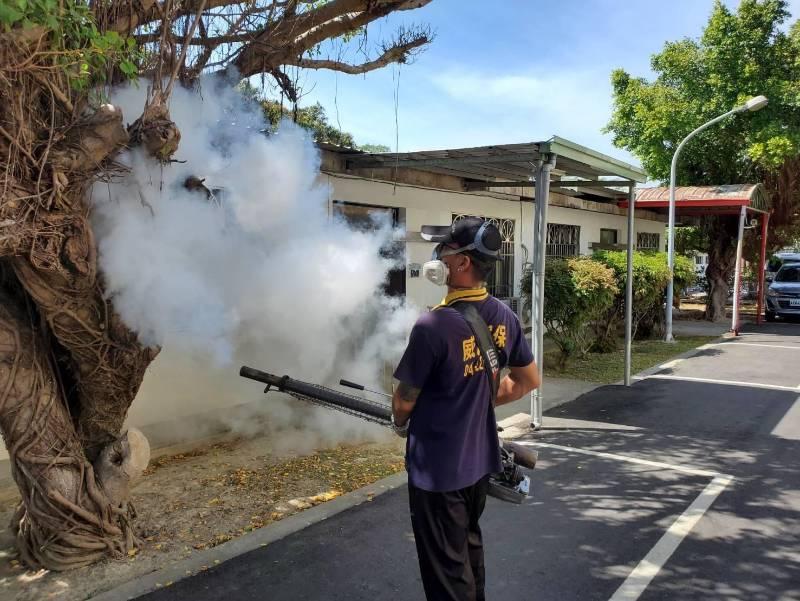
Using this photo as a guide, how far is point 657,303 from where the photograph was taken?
13.2 metres

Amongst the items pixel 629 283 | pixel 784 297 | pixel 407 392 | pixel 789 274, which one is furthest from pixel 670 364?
pixel 789 274

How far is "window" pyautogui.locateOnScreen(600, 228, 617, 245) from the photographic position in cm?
1500

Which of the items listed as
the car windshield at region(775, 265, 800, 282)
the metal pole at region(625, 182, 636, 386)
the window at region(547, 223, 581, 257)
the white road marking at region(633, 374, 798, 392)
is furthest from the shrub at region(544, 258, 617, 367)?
the car windshield at region(775, 265, 800, 282)

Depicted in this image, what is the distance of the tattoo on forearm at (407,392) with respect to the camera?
7.88ft

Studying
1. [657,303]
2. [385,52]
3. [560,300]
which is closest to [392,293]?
[560,300]

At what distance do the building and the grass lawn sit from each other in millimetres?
1788

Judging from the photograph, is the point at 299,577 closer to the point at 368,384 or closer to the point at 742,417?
the point at 368,384

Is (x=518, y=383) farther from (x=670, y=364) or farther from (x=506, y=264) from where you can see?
(x=506, y=264)

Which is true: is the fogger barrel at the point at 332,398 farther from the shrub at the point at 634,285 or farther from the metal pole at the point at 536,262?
the shrub at the point at 634,285

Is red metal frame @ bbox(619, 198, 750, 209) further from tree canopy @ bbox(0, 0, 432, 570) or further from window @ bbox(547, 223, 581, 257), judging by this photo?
tree canopy @ bbox(0, 0, 432, 570)

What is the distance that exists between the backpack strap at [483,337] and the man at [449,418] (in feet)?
0.07

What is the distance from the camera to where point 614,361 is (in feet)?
34.4

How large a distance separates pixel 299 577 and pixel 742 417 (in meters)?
5.58

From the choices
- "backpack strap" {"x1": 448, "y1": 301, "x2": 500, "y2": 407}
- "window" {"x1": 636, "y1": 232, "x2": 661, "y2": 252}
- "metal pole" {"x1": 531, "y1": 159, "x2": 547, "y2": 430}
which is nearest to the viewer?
"backpack strap" {"x1": 448, "y1": 301, "x2": 500, "y2": 407}
